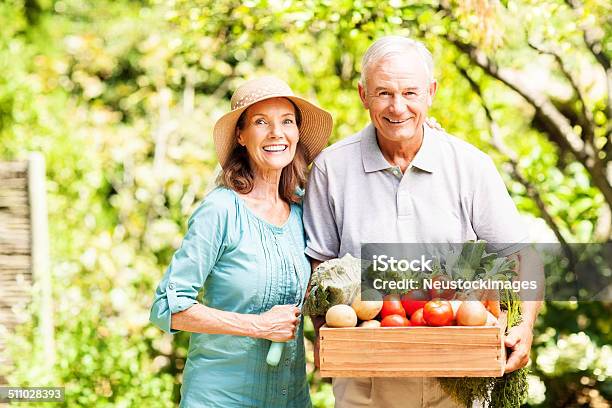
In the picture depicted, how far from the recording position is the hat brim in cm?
293

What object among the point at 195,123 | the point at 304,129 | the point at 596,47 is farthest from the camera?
the point at 195,123

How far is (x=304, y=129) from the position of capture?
3.12 meters

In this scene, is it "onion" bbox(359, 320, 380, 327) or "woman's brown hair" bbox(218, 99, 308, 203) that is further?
"woman's brown hair" bbox(218, 99, 308, 203)

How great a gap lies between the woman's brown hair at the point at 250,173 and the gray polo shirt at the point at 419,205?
113 mm

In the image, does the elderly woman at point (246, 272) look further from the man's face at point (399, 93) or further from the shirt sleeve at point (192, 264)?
the man's face at point (399, 93)

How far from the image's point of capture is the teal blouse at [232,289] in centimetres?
278

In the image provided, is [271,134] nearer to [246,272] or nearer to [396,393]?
[246,272]

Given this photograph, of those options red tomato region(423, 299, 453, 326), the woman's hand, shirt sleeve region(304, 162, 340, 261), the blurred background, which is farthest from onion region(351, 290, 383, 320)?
the blurred background

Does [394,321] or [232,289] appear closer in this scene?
[394,321]

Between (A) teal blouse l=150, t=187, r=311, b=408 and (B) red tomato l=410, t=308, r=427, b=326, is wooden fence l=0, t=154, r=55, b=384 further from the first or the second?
(B) red tomato l=410, t=308, r=427, b=326

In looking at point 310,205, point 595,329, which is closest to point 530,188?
point 595,329

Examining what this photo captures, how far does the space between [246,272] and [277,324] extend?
20cm

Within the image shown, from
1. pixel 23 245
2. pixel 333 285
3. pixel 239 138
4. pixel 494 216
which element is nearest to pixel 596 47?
pixel 494 216

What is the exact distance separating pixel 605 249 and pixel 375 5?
1949mm
